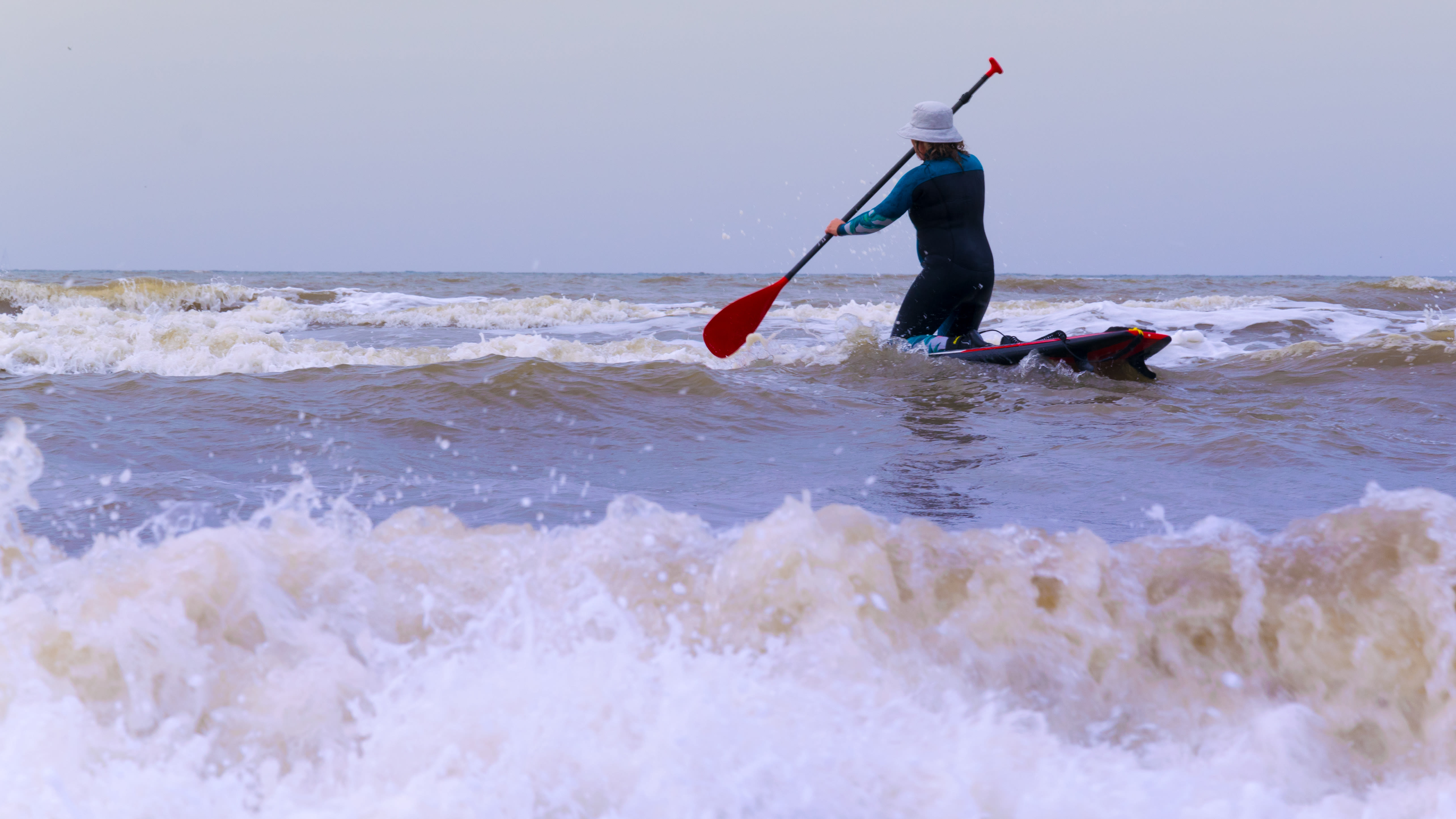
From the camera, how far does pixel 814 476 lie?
11.5 ft

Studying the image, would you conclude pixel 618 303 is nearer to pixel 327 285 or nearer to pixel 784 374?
pixel 784 374

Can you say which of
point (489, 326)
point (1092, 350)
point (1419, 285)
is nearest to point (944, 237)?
point (1092, 350)

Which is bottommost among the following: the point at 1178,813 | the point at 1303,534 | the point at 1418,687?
the point at 1178,813

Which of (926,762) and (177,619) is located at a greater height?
(177,619)

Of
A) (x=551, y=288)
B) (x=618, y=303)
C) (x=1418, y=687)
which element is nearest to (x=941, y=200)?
(x=1418, y=687)

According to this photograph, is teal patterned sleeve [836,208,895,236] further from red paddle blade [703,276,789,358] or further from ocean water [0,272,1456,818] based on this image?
ocean water [0,272,1456,818]

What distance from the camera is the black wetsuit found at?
20.1ft

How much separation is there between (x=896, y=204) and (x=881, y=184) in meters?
0.60

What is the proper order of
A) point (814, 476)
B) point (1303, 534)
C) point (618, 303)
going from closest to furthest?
point (1303, 534) → point (814, 476) → point (618, 303)

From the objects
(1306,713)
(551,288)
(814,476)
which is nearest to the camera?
(1306,713)

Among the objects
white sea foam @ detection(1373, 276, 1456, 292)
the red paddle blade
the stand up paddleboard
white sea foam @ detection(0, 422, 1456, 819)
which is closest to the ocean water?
white sea foam @ detection(0, 422, 1456, 819)

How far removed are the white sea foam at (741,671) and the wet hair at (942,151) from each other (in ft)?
14.1

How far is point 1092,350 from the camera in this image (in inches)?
231

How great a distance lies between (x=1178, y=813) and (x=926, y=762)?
40 centimetres
